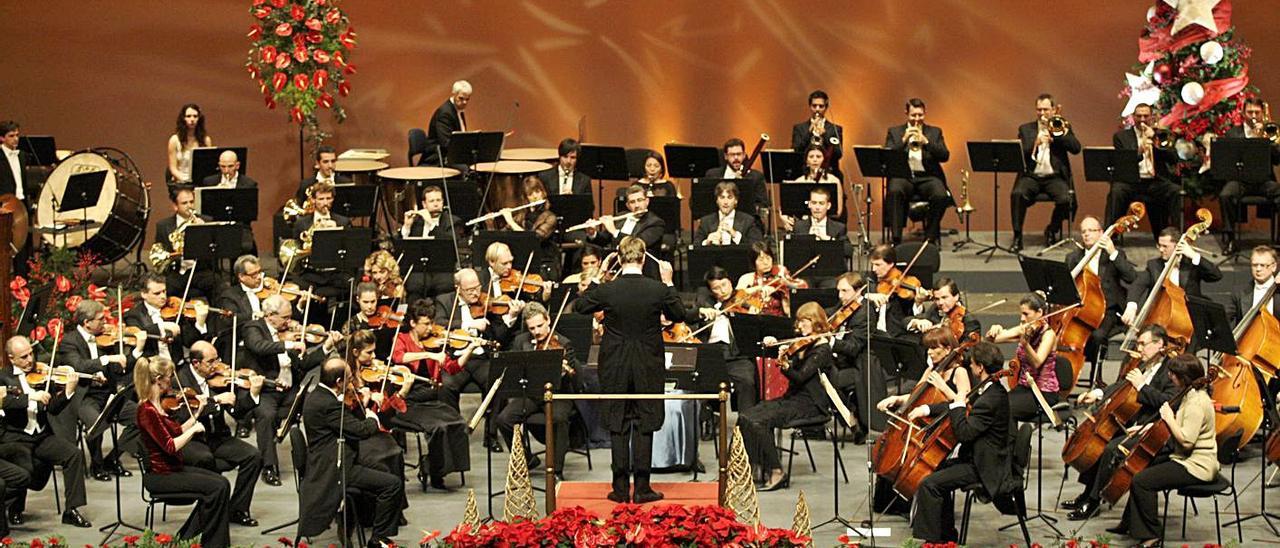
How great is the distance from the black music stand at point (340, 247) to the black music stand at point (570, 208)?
4.74ft

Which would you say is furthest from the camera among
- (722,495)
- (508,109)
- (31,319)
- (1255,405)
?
(508,109)

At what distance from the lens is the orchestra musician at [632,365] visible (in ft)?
28.9

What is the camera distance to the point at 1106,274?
11.5 metres

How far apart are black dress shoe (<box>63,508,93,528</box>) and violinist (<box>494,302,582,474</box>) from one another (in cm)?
228

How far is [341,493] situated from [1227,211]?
7.87 m

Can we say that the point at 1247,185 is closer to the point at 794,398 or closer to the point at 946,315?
the point at 946,315

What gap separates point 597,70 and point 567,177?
9.85ft

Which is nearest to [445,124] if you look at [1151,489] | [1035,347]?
[1035,347]

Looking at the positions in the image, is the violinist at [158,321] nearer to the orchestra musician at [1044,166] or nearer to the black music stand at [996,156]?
the black music stand at [996,156]

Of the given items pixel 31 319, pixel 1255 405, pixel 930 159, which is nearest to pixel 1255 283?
pixel 1255 405

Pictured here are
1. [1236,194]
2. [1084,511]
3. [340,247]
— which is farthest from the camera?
[1236,194]

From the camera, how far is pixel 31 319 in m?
11.0

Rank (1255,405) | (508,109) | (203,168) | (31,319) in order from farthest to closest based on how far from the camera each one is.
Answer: (508,109), (203,168), (31,319), (1255,405)

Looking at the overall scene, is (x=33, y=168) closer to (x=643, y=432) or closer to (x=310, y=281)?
(x=310, y=281)
